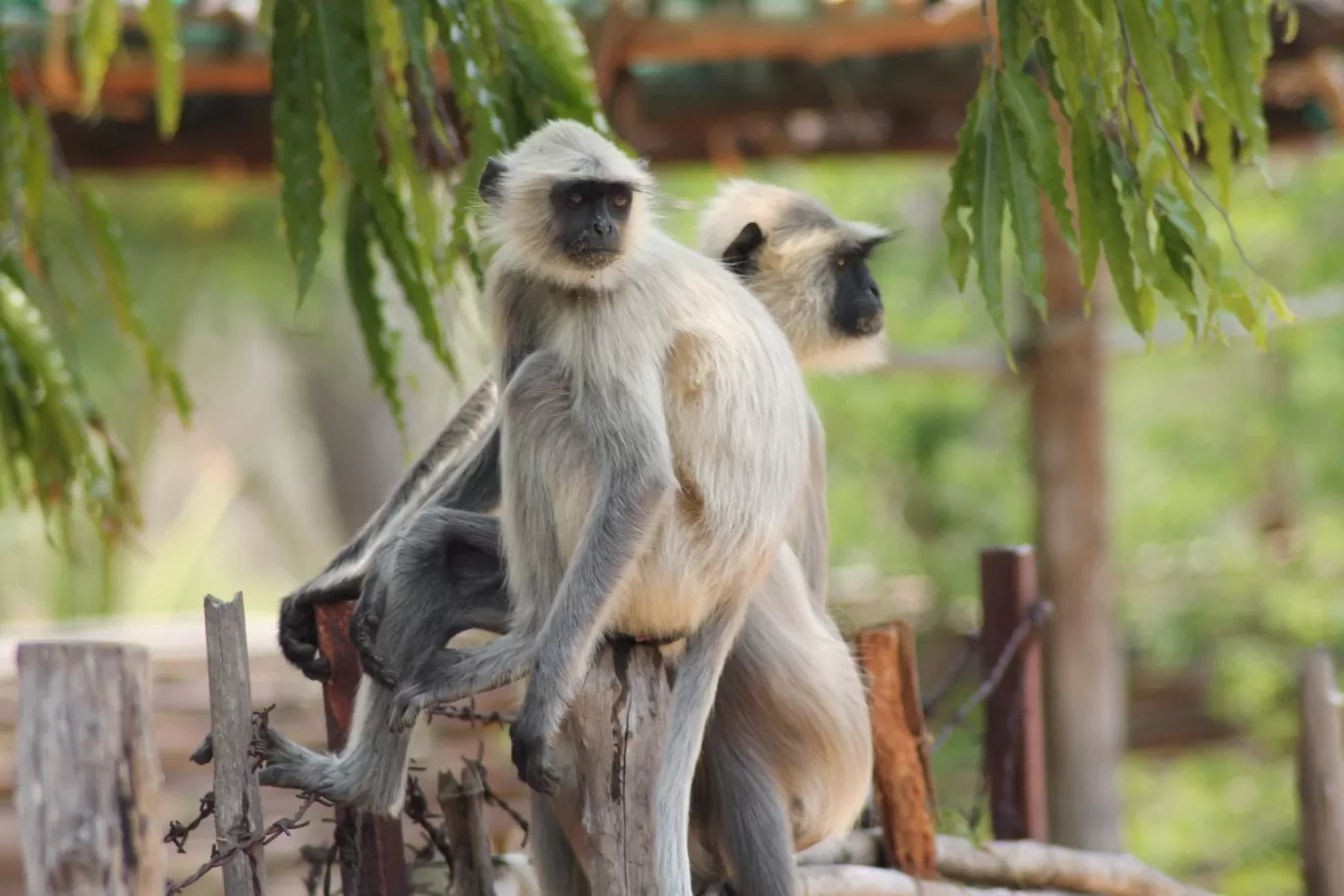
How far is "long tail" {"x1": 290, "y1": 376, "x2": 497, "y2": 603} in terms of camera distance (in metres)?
3.62

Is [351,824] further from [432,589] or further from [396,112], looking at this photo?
[396,112]

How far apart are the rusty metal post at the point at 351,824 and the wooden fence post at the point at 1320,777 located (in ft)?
10.3

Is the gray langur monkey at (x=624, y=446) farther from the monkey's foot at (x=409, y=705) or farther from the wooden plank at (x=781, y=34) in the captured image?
the wooden plank at (x=781, y=34)

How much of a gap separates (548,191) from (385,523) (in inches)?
38.5

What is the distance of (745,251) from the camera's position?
429cm

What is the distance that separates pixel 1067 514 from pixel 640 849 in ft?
18.8

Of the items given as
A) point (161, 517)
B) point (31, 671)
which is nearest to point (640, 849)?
point (31, 671)

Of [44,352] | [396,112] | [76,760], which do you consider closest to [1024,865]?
[396,112]

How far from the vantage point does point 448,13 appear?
3.50 metres

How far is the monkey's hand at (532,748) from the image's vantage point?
2947 millimetres

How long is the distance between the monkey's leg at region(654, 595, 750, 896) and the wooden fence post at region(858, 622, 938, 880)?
88 cm

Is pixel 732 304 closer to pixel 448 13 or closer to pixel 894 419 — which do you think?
pixel 448 13

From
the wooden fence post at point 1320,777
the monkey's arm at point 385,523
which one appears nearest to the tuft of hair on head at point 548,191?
the monkey's arm at point 385,523

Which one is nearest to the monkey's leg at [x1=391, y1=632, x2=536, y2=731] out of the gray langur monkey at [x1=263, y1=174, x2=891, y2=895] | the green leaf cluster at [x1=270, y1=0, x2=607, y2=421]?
the gray langur monkey at [x1=263, y1=174, x2=891, y2=895]
